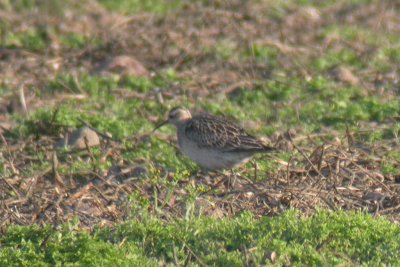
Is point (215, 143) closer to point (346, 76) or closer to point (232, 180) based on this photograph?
point (232, 180)

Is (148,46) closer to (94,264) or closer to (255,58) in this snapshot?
(255,58)

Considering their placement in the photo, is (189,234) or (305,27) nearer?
(189,234)

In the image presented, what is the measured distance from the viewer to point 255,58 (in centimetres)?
1642

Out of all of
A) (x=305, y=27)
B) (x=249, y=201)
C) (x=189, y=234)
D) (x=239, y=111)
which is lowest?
(x=305, y=27)

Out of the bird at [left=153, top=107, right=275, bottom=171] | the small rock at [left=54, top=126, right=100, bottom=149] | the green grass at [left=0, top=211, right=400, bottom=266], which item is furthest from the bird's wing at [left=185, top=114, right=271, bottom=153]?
the green grass at [left=0, top=211, right=400, bottom=266]

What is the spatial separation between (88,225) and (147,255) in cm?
106

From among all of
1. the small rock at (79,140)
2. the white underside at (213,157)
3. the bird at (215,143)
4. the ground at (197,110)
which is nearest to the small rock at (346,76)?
the ground at (197,110)

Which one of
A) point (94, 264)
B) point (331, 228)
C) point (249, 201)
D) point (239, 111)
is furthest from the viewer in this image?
point (239, 111)

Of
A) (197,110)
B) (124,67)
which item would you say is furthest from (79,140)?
(124,67)

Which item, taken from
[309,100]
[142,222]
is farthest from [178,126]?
[142,222]

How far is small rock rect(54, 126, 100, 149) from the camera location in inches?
498

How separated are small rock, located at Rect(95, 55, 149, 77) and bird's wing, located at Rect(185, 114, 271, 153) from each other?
310 centimetres

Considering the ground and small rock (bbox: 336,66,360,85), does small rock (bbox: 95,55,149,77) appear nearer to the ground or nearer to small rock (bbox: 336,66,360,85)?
the ground

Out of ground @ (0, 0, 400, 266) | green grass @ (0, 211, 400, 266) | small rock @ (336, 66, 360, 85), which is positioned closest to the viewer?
green grass @ (0, 211, 400, 266)
